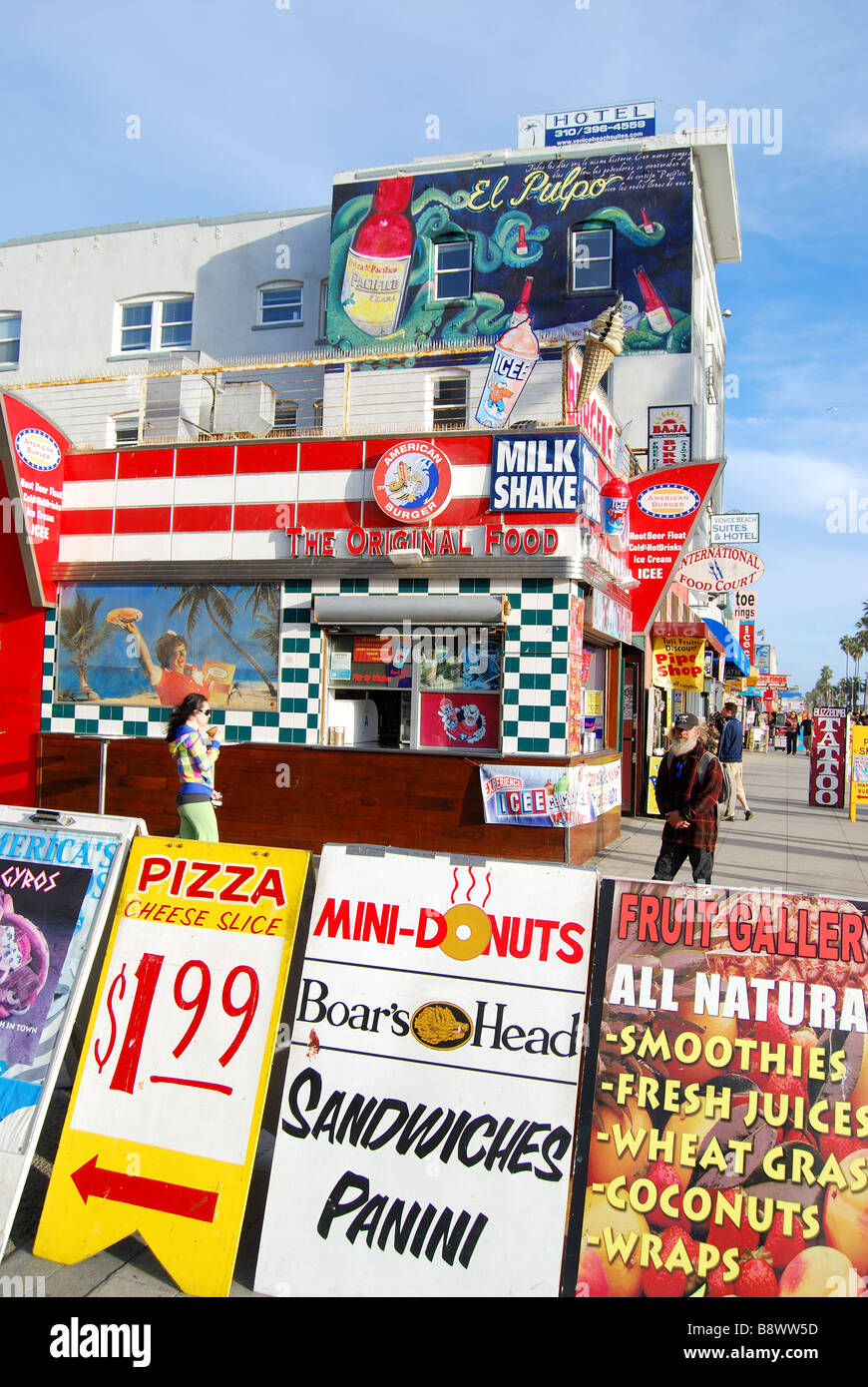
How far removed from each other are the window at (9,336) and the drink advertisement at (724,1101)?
26359mm

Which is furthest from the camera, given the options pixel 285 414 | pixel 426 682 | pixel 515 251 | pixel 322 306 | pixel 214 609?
pixel 322 306

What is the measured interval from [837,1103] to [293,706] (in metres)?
8.20

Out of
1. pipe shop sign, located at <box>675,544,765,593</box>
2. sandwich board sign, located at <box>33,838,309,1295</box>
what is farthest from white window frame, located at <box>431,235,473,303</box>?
sandwich board sign, located at <box>33,838,309,1295</box>

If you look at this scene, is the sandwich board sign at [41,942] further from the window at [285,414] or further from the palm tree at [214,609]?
the window at [285,414]

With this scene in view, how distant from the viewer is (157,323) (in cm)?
2353

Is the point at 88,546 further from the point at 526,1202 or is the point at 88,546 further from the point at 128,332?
the point at 128,332

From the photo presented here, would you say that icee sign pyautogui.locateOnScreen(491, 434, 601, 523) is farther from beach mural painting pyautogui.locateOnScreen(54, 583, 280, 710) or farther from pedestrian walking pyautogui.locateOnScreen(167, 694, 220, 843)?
pedestrian walking pyautogui.locateOnScreen(167, 694, 220, 843)

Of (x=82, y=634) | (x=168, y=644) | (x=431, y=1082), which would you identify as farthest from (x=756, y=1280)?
(x=82, y=634)

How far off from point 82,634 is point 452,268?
47.7 feet

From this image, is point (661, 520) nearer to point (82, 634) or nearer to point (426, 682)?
point (426, 682)

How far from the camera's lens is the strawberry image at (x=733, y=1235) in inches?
109

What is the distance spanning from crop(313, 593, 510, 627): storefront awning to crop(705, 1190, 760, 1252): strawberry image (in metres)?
7.20

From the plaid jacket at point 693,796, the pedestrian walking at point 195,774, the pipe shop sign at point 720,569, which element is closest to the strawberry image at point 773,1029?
the plaid jacket at point 693,796
